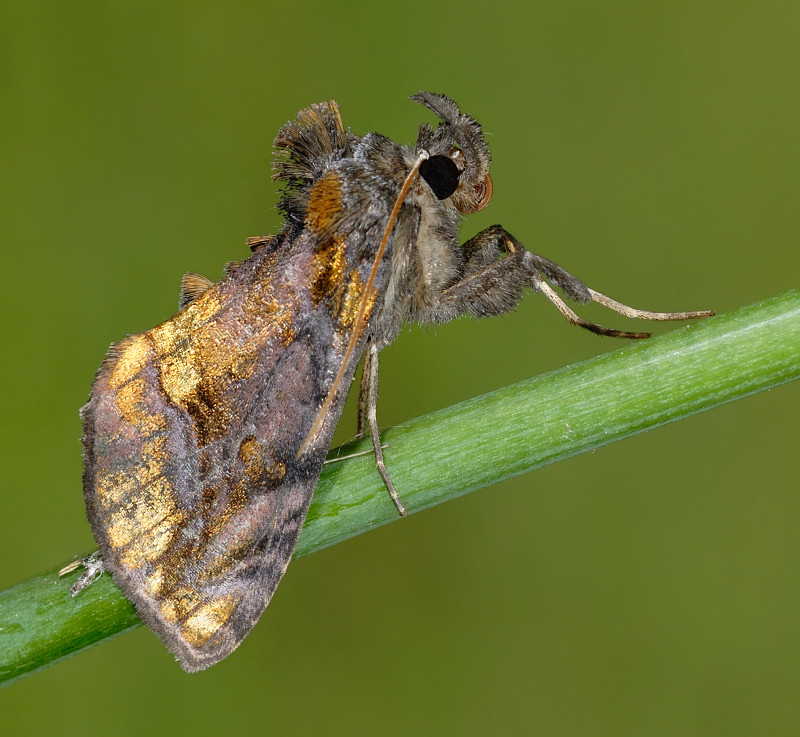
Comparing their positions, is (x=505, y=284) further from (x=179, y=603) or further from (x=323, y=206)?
(x=179, y=603)

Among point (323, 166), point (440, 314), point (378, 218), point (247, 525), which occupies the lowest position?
point (247, 525)

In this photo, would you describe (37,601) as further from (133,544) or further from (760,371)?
(760,371)

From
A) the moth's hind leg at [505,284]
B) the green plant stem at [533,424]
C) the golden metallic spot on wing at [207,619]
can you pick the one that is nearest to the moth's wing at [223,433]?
the golden metallic spot on wing at [207,619]

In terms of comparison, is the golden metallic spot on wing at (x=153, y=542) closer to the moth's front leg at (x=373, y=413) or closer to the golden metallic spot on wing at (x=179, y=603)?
the golden metallic spot on wing at (x=179, y=603)

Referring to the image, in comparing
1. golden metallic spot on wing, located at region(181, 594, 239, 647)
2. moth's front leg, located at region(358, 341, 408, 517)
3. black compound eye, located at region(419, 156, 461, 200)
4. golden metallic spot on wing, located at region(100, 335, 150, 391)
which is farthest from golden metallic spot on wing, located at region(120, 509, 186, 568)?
black compound eye, located at region(419, 156, 461, 200)

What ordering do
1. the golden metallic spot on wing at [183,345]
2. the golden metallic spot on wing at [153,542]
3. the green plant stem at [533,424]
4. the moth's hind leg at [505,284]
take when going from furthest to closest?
the moth's hind leg at [505,284] < the golden metallic spot on wing at [183,345] < the golden metallic spot on wing at [153,542] < the green plant stem at [533,424]

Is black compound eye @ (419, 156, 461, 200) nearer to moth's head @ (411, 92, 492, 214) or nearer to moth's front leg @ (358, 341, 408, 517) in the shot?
moth's head @ (411, 92, 492, 214)

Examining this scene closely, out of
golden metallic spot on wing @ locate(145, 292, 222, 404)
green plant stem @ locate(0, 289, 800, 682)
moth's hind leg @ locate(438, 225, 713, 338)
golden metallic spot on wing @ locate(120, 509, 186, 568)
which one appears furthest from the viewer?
moth's hind leg @ locate(438, 225, 713, 338)

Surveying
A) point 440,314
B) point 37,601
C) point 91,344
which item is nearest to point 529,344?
point 440,314
